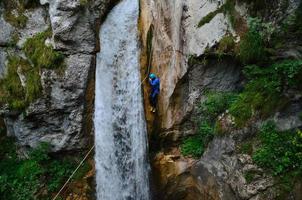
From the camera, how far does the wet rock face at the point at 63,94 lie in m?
9.30

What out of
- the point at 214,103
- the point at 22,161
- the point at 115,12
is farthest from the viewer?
the point at 115,12

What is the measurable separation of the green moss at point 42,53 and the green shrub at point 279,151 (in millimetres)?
5406

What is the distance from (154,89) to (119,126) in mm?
1400

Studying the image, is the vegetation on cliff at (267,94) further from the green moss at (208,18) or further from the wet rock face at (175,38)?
the green moss at (208,18)

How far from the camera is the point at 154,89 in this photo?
988 cm

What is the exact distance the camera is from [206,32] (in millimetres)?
8773

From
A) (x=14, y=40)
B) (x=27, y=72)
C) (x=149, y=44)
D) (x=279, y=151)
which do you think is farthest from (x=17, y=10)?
(x=279, y=151)

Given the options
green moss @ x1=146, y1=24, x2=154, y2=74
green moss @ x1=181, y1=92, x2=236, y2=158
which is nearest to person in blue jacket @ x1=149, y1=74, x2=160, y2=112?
green moss @ x1=146, y1=24, x2=154, y2=74

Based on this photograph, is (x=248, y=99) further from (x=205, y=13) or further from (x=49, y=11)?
(x=49, y=11)

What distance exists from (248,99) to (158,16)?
13.5 feet

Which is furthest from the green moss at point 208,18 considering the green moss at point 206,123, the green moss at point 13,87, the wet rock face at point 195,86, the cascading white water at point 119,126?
the green moss at point 13,87

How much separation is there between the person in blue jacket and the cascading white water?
346mm

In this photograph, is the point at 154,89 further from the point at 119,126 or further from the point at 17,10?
the point at 17,10

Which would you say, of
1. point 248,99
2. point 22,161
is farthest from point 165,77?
point 22,161
